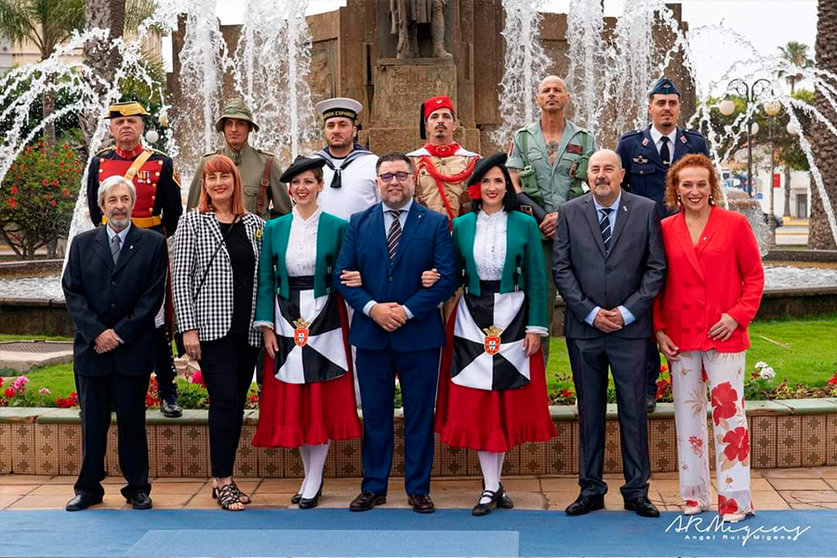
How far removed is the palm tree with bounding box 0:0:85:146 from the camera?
3684 cm

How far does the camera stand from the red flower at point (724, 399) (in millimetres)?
5602

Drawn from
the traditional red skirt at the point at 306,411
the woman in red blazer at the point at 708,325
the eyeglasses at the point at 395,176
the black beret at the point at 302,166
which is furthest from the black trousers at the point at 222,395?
the woman in red blazer at the point at 708,325

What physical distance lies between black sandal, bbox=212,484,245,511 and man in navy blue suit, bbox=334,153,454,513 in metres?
0.63

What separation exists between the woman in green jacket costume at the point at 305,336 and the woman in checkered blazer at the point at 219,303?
11 cm

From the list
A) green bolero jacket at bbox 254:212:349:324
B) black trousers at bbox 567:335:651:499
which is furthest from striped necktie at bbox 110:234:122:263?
black trousers at bbox 567:335:651:499

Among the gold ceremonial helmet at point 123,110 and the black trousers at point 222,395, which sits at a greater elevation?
the gold ceremonial helmet at point 123,110

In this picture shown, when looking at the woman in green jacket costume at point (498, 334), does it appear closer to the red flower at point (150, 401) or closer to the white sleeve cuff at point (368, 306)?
the white sleeve cuff at point (368, 306)

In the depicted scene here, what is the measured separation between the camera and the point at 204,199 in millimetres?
6141

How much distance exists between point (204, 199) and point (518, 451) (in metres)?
2.28

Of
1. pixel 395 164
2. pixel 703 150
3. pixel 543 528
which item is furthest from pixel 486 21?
pixel 543 528

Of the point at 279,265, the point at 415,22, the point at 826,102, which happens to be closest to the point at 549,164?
the point at 279,265

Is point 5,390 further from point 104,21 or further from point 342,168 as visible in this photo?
point 104,21

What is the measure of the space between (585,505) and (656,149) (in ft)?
7.36

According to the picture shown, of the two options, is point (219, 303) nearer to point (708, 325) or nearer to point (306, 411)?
point (306, 411)
